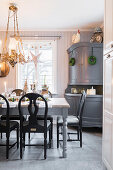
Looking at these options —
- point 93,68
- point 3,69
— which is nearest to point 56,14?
point 93,68

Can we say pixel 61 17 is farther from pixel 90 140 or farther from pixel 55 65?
pixel 90 140

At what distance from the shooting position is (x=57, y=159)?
249 centimetres

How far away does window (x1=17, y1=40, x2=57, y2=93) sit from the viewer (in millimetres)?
4816

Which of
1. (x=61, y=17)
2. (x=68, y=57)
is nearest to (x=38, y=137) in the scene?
(x=68, y=57)

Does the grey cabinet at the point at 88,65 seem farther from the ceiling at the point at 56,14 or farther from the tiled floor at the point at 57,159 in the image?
the tiled floor at the point at 57,159

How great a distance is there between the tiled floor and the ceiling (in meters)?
2.68

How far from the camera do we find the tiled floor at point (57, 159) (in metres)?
2.25

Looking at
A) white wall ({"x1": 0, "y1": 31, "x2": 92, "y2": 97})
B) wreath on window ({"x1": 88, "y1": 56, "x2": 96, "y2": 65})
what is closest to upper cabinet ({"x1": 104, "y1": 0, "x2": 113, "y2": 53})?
wreath on window ({"x1": 88, "y1": 56, "x2": 96, "y2": 65})

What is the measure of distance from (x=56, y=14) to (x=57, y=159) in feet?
9.81

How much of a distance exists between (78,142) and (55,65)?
234 cm

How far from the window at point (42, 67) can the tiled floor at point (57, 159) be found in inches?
82.6

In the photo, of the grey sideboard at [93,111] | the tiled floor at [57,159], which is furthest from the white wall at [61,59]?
the tiled floor at [57,159]

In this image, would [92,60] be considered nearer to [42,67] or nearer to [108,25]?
[42,67]

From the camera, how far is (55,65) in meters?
4.83
